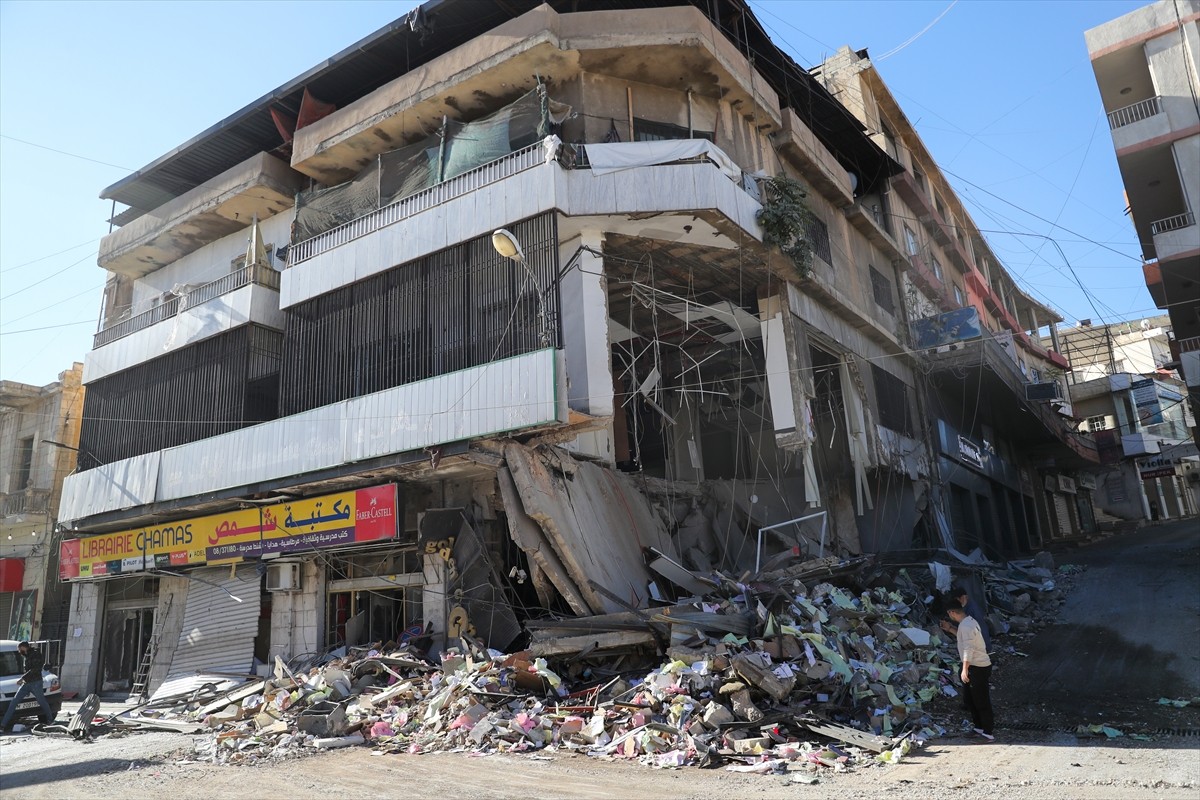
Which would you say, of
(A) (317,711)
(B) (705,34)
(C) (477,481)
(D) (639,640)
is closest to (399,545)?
(C) (477,481)

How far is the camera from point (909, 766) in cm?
699

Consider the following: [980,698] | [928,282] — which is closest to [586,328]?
[980,698]

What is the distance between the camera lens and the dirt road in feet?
20.5

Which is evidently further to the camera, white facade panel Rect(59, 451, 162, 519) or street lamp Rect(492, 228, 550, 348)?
white facade panel Rect(59, 451, 162, 519)

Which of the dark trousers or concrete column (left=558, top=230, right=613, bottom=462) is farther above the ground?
concrete column (left=558, top=230, right=613, bottom=462)

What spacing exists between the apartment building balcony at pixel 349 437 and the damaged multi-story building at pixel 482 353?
0.19ft

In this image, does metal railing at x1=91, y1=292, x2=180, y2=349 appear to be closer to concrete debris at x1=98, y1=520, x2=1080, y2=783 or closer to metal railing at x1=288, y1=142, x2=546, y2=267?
metal railing at x1=288, y1=142, x2=546, y2=267

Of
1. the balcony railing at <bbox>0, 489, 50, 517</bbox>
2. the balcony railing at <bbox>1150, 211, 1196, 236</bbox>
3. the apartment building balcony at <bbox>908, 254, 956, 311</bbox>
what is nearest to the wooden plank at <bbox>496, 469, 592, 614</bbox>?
the apartment building balcony at <bbox>908, 254, 956, 311</bbox>

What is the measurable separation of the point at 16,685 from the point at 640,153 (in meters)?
13.8

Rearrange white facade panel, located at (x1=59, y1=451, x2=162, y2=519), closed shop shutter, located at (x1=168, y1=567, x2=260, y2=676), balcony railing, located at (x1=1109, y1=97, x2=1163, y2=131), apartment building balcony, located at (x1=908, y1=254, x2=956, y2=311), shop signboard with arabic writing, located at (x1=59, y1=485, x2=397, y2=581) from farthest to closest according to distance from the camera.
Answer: apartment building balcony, located at (x1=908, y1=254, x2=956, y2=311), balcony railing, located at (x1=1109, y1=97, x2=1163, y2=131), white facade panel, located at (x1=59, y1=451, x2=162, y2=519), closed shop shutter, located at (x1=168, y1=567, x2=260, y2=676), shop signboard with arabic writing, located at (x1=59, y1=485, x2=397, y2=581)

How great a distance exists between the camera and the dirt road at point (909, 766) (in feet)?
20.5

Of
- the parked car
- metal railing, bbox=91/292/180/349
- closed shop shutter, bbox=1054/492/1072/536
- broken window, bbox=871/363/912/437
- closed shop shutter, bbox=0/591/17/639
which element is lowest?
the parked car

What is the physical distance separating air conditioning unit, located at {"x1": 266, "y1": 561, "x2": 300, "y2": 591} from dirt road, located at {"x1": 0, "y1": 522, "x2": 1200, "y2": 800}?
152 inches

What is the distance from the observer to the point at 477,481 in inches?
539
